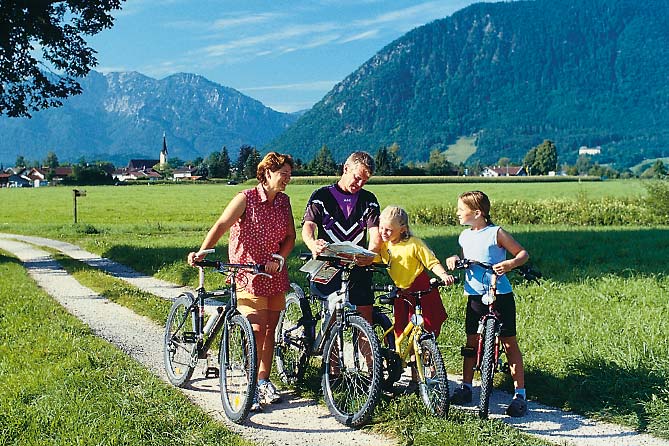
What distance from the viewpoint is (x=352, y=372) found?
6.14 m

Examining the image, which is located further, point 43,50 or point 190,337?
point 43,50

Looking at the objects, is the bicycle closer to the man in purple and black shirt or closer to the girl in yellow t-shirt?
the man in purple and black shirt

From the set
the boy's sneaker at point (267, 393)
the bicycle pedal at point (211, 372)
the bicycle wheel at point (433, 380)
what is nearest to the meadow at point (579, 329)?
the bicycle wheel at point (433, 380)

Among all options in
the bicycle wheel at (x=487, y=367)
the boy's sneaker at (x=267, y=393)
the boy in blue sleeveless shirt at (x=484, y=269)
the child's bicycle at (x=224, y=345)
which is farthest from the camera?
the boy's sneaker at (x=267, y=393)

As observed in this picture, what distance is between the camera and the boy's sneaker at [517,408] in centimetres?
618

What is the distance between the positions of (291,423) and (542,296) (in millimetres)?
6679

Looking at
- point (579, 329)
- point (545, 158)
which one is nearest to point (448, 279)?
point (579, 329)

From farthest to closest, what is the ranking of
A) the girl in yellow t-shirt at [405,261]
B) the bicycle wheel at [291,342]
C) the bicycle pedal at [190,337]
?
the bicycle pedal at [190,337] < the bicycle wheel at [291,342] < the girl in yellow t-shirt at [405,261]

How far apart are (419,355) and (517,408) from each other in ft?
3.14

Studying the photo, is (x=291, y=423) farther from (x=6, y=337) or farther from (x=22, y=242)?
(x=22, y=242)

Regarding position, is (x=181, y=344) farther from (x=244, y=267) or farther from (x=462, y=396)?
(x=462, y=396)

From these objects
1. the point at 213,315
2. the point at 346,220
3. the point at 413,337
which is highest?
the point at 346,220

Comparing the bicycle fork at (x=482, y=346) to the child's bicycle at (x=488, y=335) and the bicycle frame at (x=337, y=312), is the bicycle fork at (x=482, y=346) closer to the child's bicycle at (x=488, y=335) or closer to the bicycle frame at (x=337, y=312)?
the child's bicycle at (x=488, y=335)

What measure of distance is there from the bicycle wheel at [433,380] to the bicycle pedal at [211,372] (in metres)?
2.11
